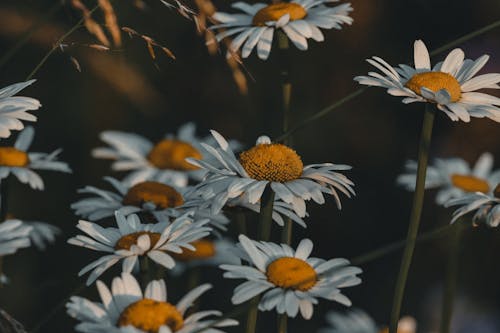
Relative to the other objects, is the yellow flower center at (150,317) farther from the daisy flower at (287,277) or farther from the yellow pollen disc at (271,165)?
the yellow pollen disc at (271,165)

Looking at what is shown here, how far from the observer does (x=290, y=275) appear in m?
1.20

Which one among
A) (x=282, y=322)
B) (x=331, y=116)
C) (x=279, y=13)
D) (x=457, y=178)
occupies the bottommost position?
(x=331, y=116)

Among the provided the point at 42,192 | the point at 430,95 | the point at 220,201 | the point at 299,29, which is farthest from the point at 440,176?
the point at 42,192

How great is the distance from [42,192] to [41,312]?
20.9 inches

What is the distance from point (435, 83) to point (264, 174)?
0.30m

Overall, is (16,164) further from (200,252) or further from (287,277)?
(287,277)

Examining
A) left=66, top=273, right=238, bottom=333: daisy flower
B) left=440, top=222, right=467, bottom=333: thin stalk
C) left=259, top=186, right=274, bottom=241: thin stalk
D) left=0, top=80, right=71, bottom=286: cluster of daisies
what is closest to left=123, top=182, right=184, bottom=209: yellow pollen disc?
left=0, top=80, right=71, bottom=286: cluster of daisies

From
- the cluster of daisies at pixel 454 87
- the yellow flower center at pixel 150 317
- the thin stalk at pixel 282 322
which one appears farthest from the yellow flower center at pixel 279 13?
the yellow flower center at pixel 150 317

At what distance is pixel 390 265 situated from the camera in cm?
323

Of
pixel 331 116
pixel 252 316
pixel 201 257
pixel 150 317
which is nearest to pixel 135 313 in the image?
pixel 150 317

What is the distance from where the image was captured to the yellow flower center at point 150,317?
1.05 metres

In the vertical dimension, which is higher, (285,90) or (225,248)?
(285,90)

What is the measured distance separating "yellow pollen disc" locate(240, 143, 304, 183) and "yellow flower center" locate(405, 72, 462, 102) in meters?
0.22

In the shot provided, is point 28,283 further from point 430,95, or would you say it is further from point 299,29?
point 430,95
